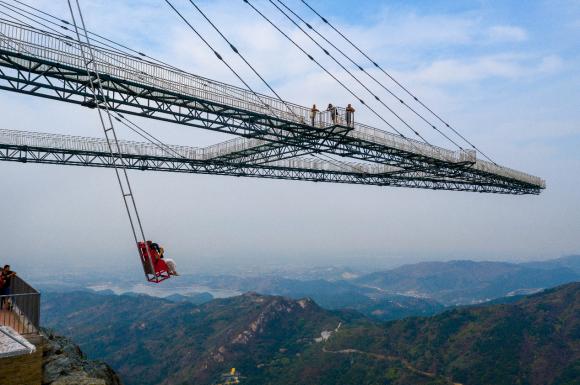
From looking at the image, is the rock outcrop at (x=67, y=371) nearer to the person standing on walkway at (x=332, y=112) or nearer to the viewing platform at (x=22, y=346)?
the viewing platform at (x=22, y=346)

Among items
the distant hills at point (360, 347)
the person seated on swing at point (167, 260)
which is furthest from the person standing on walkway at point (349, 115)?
the distant hills at point (360, 347)

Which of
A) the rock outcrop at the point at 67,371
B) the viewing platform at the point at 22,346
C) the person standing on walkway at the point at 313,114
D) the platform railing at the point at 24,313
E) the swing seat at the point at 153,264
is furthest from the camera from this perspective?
the person standing on walkway at the point at 313,114

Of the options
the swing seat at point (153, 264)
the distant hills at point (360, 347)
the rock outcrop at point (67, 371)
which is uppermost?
the swing seat at point (153, 264)

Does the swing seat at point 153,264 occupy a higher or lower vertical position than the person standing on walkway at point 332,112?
lower

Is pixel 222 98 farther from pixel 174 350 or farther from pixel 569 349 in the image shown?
pixel 174 350

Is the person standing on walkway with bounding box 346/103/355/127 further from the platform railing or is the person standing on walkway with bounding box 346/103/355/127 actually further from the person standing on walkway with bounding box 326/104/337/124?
the platform railing

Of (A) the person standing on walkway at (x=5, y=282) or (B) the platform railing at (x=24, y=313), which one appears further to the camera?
(A) the person standing on walkway at (x=5, y=282)

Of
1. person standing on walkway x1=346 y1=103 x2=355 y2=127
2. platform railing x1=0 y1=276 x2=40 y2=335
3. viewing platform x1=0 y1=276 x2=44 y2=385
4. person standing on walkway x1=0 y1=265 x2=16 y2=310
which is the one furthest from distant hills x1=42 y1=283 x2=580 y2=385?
viewing platform x1=0 y1=276 x2=44 y2=385
